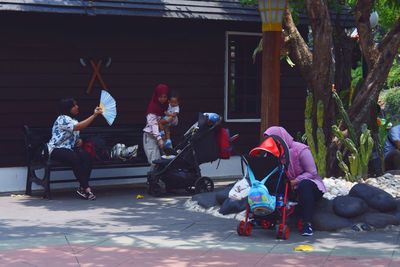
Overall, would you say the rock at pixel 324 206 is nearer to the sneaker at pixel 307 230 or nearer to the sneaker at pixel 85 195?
the sneaker at pixel 307 230

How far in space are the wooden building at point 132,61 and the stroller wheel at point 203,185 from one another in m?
2.13

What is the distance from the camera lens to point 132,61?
44.2 feet

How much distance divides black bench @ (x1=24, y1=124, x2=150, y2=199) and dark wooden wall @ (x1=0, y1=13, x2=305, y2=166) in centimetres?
38

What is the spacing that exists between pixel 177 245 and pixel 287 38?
4808 mm

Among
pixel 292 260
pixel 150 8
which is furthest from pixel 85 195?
pixel 292 260

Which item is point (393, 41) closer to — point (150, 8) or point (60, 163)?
point (150, 8)

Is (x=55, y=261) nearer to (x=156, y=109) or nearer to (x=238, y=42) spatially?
(x=156, y=109)

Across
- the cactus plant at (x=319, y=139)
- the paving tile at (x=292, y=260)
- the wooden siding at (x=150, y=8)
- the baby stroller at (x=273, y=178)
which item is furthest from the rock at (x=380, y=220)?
the wooden siding at (x=150, y=8)

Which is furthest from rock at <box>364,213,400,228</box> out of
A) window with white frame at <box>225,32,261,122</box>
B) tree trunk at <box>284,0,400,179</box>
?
window with white frame at <box>225,32,261,122</box>

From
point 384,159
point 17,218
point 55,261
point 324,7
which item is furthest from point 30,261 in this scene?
point 384,159

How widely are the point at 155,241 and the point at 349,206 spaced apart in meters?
2.43

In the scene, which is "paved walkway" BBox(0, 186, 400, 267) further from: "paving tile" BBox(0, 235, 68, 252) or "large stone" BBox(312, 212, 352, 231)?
"large stone" BBox(312, 212, 352, 231)

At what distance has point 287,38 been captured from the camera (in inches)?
465

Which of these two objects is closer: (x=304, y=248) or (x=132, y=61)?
(x=304, y=248)
